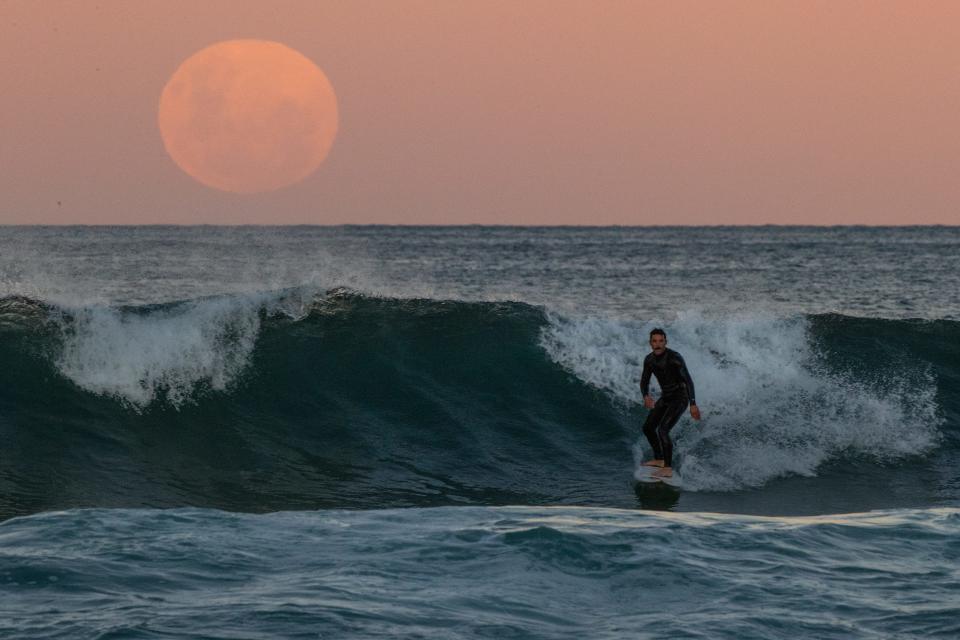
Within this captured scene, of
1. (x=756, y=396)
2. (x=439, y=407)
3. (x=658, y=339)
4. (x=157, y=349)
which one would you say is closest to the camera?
(x=658, y=339)

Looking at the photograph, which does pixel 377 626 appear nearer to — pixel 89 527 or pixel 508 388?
pixel 89 527

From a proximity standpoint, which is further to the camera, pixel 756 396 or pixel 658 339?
pixel 756 396

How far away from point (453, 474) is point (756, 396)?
16.1 ft

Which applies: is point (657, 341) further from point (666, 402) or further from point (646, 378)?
point (666, 402)

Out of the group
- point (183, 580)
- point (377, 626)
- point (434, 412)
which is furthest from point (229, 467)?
point (377, 626)

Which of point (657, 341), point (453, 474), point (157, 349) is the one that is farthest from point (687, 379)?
point (157, 349)

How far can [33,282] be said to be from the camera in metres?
19.6

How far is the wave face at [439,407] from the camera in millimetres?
Answer: 13250

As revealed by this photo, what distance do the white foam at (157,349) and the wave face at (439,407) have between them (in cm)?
4

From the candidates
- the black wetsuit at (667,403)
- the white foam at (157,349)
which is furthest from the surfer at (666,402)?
the white foam at (157,349)

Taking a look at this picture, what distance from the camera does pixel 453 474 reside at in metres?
14.0

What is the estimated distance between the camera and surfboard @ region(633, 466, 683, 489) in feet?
43.8

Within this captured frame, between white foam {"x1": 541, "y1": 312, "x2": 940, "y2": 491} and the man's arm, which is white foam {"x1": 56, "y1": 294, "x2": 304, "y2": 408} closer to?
white foam {"x1": 541, "y1": 312, "x2": 940, "y2": 491}

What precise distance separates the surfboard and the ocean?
0.60 ft
